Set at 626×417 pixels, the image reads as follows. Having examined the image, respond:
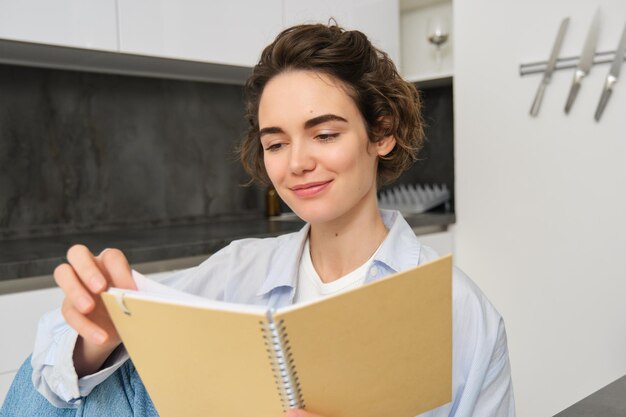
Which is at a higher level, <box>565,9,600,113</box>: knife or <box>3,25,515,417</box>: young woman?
<box>565,9,600,113</box>: knife

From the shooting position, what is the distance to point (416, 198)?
2881 millimetres

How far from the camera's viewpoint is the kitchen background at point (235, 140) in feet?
6.89

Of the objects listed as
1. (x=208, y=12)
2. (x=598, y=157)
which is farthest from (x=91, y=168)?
(x=598, y=157)

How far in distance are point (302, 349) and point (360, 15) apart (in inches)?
86.2

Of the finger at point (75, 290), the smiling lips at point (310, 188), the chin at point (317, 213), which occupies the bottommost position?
the finger at point (75, 290)

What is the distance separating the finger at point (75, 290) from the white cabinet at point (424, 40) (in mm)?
2179

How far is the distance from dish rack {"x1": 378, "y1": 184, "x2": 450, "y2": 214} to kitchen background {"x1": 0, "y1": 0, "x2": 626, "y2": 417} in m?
0.23

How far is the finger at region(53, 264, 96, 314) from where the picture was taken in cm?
77

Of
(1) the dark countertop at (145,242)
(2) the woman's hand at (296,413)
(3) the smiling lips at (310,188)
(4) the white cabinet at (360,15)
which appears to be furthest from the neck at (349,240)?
(4) the white cabinet at (360,15)

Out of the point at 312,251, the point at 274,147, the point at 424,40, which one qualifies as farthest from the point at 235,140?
the point at 274,147

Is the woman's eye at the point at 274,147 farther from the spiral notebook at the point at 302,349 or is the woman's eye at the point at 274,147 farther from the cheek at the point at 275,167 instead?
the spiral notebook at the point at 302,349

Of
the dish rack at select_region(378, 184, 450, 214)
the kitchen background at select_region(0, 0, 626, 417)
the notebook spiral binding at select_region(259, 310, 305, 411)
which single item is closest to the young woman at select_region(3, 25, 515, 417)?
the notebook spiral binding at select_region(259, 310, 305, 411)

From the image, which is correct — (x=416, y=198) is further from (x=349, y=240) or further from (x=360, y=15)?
(x=349, y=240)

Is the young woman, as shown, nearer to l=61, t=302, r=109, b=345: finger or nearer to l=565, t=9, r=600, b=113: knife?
l=61, t=302, r=109, b=345: finger
